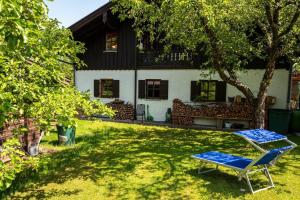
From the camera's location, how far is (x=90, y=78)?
1856 centimetres

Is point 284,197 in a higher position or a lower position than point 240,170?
lower

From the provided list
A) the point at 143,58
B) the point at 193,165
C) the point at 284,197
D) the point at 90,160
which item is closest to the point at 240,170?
the point at 284,197

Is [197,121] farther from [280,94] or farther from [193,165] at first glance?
[193,165]

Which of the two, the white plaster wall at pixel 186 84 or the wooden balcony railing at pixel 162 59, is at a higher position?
the wooden balcony railing at pixel 162 59

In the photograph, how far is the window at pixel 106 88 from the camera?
1800 centimetres

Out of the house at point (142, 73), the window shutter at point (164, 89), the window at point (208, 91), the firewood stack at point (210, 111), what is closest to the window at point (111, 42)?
the house at point (142, 73)

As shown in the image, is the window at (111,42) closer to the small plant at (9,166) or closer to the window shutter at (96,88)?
the window shutter at (96,88)

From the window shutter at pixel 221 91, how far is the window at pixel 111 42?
22.1 feet

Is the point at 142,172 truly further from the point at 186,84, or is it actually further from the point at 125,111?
the point at 125,111

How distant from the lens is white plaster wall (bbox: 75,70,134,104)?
17141 mm

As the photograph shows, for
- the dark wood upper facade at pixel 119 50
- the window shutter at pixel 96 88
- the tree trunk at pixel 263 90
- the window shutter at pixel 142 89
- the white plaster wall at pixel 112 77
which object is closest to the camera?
the tree trunk at pixel 263 90

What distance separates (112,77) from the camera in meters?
17.7

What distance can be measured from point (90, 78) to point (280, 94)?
36.3ft

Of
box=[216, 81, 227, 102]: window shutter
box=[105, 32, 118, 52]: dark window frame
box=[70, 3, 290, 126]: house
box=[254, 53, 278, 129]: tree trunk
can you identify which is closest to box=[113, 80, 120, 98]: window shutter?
box=[70, 3, 290, 126]: house
